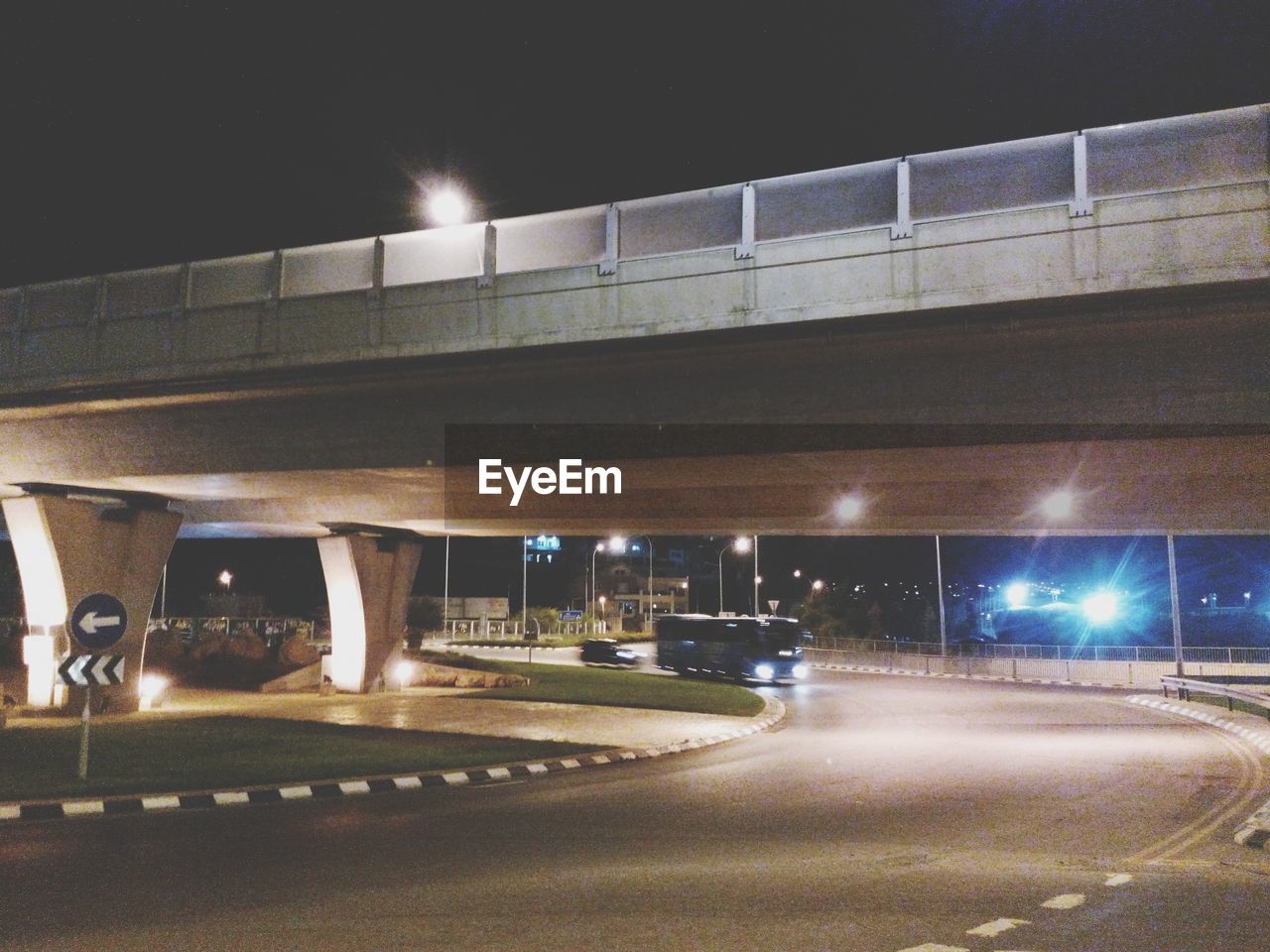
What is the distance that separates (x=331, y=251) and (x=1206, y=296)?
13065 mm

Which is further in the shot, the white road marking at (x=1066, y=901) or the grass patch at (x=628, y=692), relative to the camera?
the grass patch at (x=628, y=692)

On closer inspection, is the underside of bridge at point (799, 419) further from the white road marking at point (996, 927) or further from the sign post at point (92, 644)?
the white road marking at point (996, 927)

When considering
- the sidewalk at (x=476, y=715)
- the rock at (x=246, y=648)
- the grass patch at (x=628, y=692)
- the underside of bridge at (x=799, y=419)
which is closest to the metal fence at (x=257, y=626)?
the rock at (x=246, y=648)

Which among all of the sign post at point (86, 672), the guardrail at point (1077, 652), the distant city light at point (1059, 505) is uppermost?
the distant city light at point (1059, 505)

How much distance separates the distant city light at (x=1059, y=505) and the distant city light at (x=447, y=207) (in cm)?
1268

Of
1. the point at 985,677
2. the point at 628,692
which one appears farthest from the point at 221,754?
the point at 985,677

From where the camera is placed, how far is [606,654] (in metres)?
48.1

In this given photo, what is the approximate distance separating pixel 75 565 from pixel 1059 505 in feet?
74.0

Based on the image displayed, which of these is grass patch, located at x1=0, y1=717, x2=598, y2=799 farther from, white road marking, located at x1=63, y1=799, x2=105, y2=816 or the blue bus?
the blue bus

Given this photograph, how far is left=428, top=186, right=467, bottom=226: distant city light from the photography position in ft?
55.4

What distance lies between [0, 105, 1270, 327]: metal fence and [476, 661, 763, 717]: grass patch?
13812 millimetres

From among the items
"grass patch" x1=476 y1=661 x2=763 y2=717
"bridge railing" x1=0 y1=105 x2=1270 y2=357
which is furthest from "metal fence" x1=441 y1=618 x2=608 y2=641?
"bridge railing" x1=0 y1=105 x2=1270 y2=357

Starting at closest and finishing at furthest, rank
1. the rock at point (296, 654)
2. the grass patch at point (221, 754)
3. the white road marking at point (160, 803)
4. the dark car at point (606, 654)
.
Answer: the white road marking at point (160, 803)
the grass patch at point (221, 754)
the rock at point (296, 654)
the dark car at point (606, 654)

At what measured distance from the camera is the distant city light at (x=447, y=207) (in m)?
16.9
